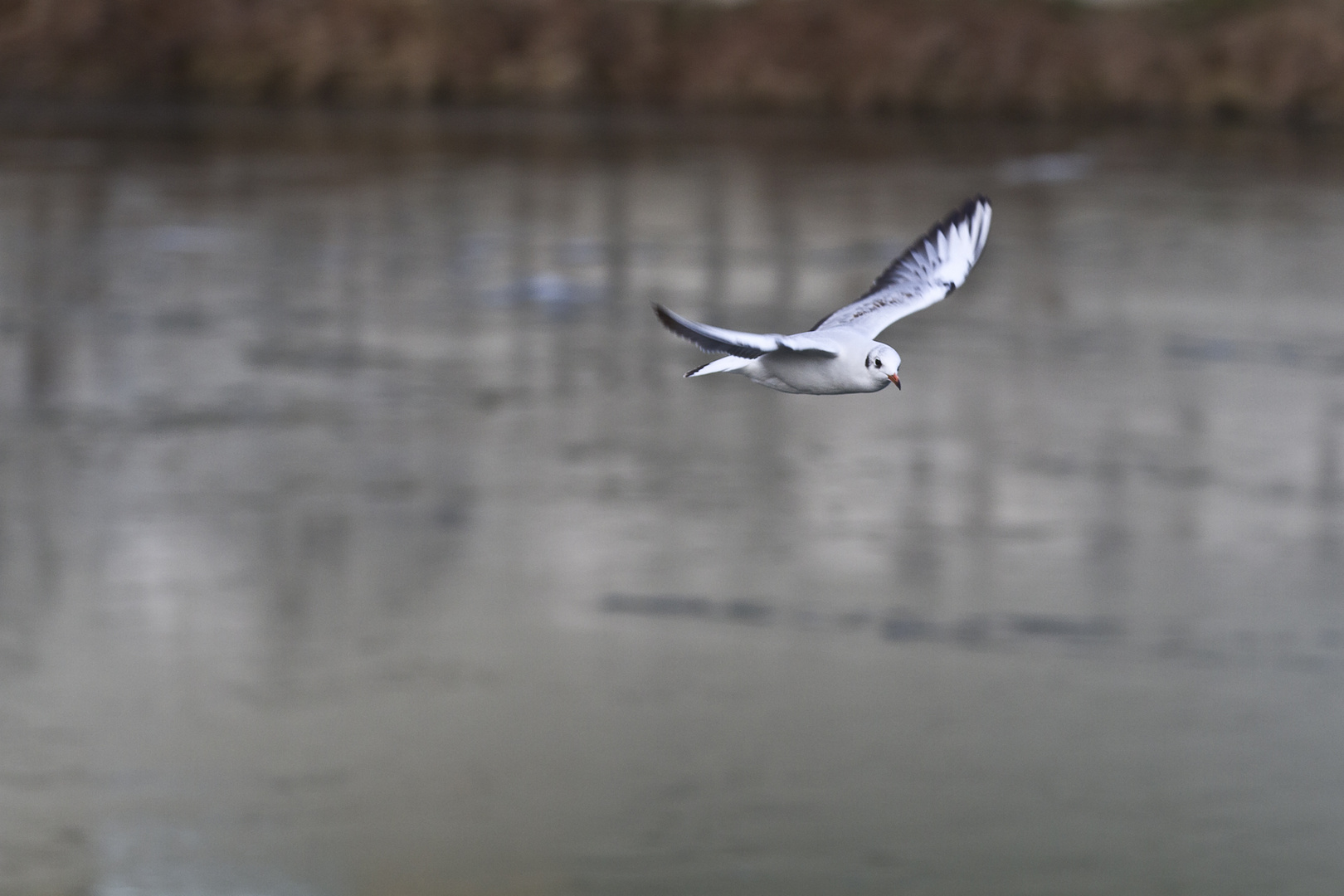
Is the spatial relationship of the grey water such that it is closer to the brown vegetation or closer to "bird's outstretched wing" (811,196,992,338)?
"bird's outstretched wing" (811,196,992,338)

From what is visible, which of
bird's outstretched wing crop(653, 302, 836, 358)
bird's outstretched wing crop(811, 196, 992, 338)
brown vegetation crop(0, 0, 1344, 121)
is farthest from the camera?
brown vegetation crop(0, 0, 1344, 121)

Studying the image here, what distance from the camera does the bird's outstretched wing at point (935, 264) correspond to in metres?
5.68

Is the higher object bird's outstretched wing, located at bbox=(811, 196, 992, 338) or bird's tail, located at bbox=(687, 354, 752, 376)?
bird's outstretched wing, located at bbox=(811, 196, 992, 338)

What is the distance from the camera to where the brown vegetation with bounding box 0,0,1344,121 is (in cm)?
3856

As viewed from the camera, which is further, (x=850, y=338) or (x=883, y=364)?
(x=850, y=338)

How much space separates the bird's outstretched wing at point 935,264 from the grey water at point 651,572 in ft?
12.8

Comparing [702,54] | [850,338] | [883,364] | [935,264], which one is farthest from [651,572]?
[702,54]

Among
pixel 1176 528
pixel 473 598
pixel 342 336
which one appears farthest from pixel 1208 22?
pixel 473 598

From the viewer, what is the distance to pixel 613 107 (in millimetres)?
40625

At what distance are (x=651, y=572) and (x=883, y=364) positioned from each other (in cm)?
860

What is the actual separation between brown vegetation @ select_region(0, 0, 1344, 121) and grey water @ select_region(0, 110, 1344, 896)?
1351 centimetres

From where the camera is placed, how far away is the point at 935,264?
6.01 metres

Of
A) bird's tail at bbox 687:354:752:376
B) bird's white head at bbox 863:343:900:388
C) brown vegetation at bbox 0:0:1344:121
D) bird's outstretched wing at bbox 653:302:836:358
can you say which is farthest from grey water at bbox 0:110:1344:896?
brown vegetation at bbox 0:0:1344:121

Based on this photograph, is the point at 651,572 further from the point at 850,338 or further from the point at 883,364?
the point at 883,364
